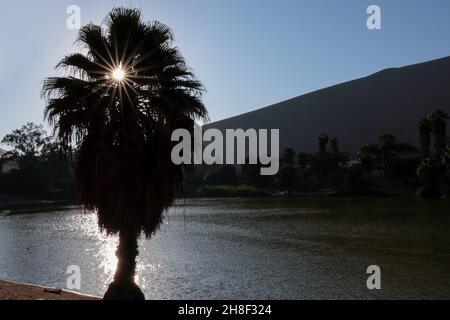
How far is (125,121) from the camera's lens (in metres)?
13.3

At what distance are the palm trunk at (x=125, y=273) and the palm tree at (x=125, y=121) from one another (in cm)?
3

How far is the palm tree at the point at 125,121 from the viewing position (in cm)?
1326

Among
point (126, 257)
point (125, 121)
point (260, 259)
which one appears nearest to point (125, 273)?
point (126, 257)

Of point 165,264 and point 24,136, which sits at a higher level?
point 24,136

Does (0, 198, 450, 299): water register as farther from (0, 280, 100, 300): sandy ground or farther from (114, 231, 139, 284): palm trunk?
(0, 280, 100, 300): sandy ground

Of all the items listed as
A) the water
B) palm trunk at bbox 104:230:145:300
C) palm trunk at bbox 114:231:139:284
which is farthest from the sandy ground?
palm trunk at bbox 114:231:139:284

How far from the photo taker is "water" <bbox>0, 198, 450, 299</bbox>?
21016 millimetres

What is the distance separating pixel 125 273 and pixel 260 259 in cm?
1586

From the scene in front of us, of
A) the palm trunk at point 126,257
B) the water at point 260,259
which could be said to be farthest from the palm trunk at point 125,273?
the water at point 260,259

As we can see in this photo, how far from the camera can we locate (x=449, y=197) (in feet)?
293

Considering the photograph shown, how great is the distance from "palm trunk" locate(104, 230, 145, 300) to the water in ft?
4.86
